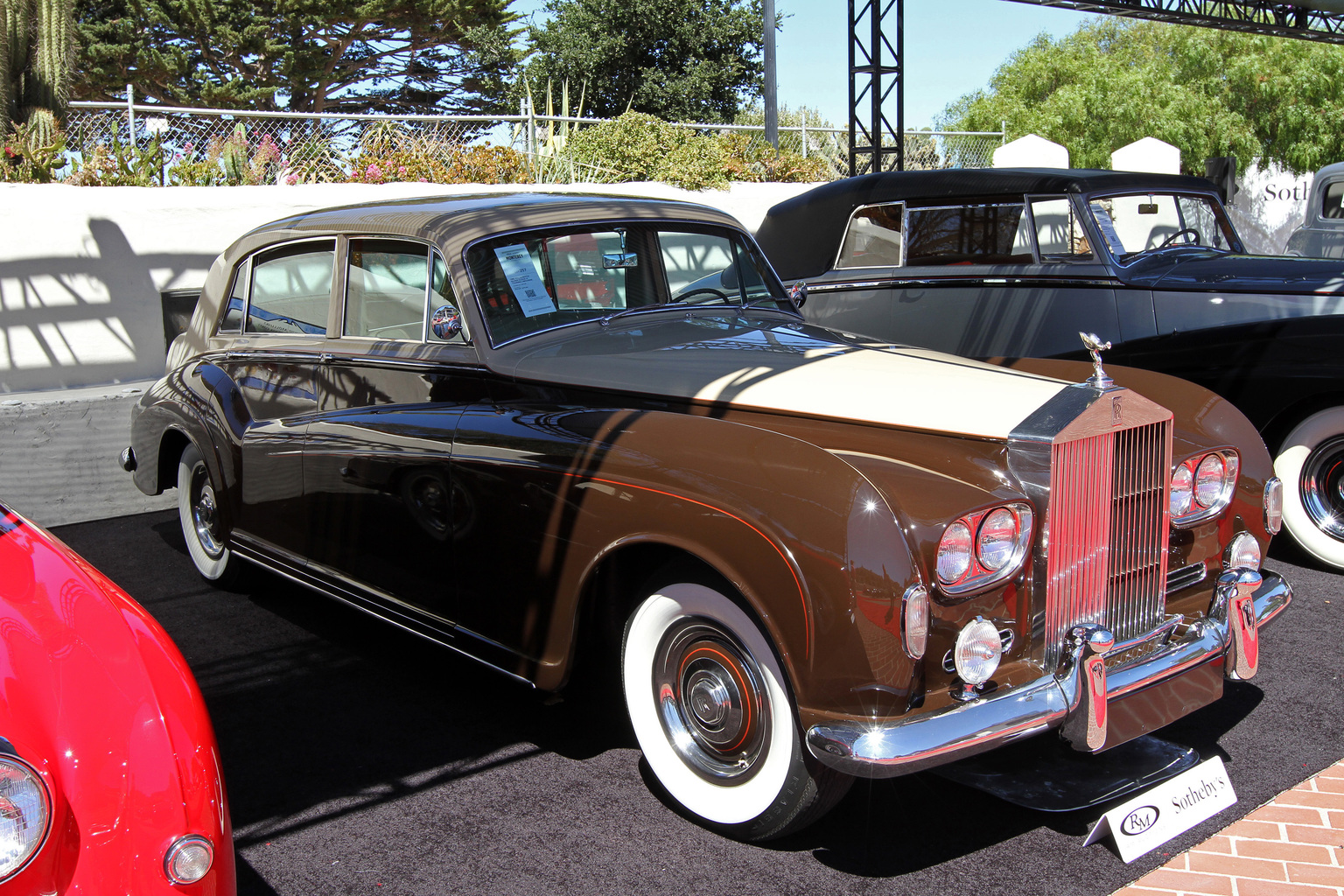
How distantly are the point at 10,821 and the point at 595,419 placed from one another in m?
→ 1.68

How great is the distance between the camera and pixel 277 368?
4.20 meters

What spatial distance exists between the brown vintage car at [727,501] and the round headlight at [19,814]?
1375 millimetres

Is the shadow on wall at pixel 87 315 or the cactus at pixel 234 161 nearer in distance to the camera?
the shadow on wall at pixel 87 315

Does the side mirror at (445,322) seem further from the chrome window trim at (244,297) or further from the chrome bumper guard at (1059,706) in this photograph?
the chrome bumper guard at (1059,706)

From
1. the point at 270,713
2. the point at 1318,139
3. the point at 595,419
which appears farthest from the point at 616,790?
the point at 1318,139

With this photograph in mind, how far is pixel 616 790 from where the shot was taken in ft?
9.86

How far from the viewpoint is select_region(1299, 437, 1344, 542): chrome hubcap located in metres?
4.73

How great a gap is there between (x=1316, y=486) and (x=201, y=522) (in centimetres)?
503

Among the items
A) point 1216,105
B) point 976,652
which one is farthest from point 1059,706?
point 1216,105

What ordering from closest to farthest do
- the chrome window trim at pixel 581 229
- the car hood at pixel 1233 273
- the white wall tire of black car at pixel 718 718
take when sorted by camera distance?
1. the white wall tire of black car at pixel 718 718
2. the chrome window trim at pixel 581 229
3. the car hood at pixel 1233 273

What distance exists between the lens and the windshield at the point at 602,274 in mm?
3516

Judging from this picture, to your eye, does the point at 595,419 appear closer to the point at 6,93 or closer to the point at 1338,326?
the point at 1338,326

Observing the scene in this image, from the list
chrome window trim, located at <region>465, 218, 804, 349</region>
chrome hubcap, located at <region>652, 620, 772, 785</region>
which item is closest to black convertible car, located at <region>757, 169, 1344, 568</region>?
chrome window trim, located at <region>465, 218, 804, 349</region>

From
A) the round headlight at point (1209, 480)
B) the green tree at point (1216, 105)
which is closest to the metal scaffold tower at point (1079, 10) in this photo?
the green tree at point (1216, 105)
